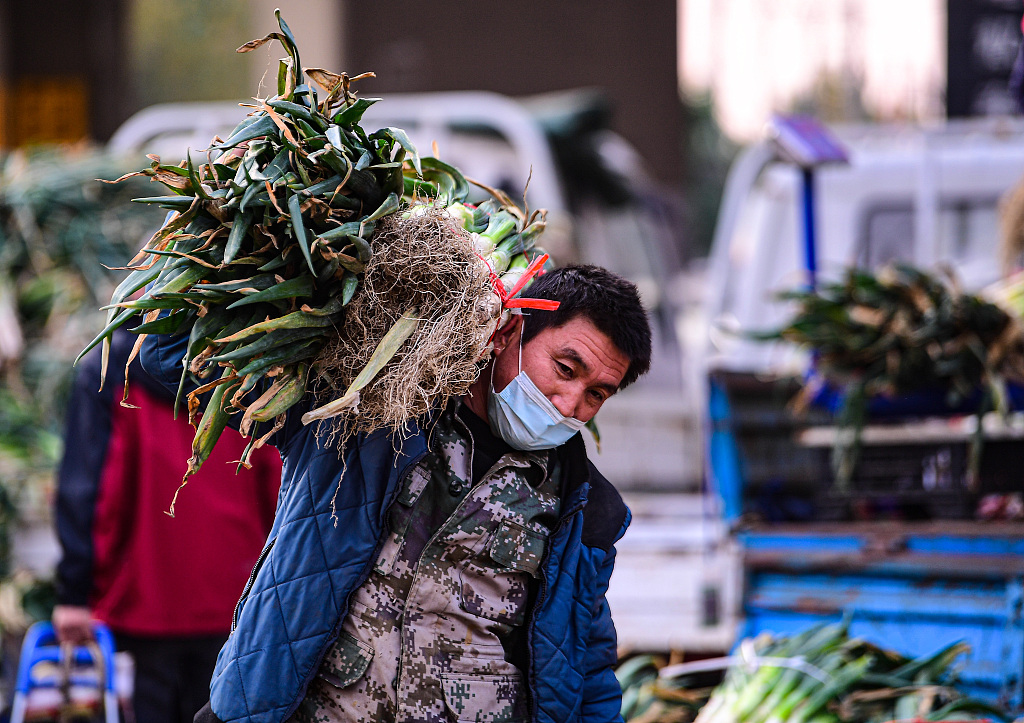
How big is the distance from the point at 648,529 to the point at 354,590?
15.0 feet

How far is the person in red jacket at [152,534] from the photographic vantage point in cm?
327

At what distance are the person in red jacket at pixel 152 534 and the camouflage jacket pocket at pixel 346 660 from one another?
136 cm

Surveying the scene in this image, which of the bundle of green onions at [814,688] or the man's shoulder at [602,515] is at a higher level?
the man's shoulder at [602,515]

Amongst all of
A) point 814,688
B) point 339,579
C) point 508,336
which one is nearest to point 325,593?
point 339,579

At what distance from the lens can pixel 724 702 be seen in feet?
10.7

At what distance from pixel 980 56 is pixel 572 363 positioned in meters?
6.14

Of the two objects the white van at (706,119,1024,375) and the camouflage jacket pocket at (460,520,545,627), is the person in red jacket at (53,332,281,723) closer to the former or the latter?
the camouflage jacket pocket at (460,520,545,627)

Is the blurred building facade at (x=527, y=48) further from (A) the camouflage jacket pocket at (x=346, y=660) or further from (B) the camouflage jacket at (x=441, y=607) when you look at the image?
(A) the camouflage jacket pocket at (x=346, y=660)

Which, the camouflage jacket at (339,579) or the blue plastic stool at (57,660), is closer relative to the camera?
the camouflage jacket at (339,579)

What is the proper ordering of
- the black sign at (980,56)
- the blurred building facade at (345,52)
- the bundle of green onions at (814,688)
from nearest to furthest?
1. the bundle of green onions at (814,688)
2. the black sign at (980,56)
3. the blurred building facade at (345,52)

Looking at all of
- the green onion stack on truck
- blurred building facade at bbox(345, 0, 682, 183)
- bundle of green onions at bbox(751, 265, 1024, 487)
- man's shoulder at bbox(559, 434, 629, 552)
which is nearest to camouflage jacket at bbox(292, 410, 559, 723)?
man's shoulder at bbox(559, 434, 629, 552)

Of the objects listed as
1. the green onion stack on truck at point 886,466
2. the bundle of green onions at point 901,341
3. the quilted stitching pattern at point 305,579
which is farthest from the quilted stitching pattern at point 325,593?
the bundle of green onions at point 901,341

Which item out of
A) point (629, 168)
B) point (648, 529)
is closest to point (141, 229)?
point (648, 529)

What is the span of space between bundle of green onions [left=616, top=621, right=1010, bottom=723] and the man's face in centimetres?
159
